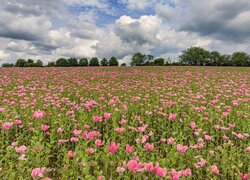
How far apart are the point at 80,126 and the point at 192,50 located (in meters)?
Answer: 117

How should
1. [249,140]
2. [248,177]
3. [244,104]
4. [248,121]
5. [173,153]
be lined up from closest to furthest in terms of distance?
[248,177], [173,153], [249,140], [248,121], [244,104]

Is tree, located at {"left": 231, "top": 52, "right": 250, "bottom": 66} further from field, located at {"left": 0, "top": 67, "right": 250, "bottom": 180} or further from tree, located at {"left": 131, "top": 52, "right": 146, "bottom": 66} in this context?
field, located at {"left": 0, "top": 67, "right": 250, "bottom": 180}

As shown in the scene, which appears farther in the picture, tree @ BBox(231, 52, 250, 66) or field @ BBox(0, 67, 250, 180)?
tree @ BBox(231, 52, 250, 66)

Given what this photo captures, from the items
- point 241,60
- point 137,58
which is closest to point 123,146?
point 241,60

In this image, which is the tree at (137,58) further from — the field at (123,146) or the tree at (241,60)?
the field at (123,146)

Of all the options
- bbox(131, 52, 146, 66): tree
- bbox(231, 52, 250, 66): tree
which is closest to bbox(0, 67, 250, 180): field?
bbox(231, 52, 250, 66): tree

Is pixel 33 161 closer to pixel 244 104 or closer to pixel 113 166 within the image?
pixel 113 166

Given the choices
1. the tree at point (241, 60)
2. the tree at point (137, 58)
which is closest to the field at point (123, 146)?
the tree at point (241, 60)

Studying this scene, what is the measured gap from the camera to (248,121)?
4848mm

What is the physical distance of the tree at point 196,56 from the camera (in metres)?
107

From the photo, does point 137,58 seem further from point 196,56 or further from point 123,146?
point 123,146

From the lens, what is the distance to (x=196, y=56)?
107 m

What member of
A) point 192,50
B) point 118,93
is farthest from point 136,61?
point 118,93

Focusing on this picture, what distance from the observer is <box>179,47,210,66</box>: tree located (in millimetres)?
107312
